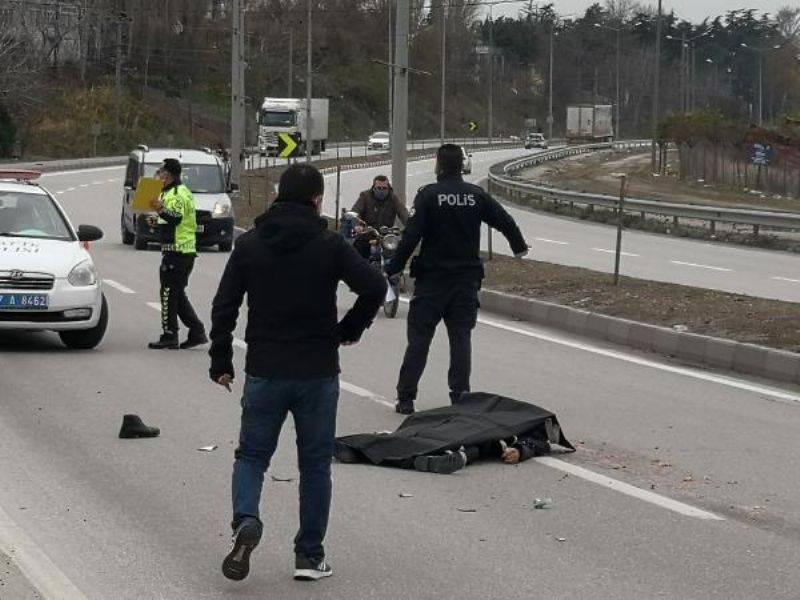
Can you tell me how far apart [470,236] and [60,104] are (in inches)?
3589

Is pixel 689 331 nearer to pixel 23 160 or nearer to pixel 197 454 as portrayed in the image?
pixel 197 454

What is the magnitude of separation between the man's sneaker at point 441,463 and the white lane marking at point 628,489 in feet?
1.89

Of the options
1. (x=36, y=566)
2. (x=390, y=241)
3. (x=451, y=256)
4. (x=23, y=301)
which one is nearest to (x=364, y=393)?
(x=451, y=256)

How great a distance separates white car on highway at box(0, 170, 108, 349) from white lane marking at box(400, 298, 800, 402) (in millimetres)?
4639

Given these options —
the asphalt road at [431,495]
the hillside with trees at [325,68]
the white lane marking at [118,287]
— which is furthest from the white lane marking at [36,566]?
the hillside with trees at [325,68]

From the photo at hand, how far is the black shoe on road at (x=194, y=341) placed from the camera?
15.4 meters

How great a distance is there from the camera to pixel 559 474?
9398 millimetres

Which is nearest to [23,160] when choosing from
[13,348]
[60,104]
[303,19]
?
[60,104]

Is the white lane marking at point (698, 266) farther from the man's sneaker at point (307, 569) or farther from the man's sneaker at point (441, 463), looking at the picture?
the man's sneaker at point (307, 569)

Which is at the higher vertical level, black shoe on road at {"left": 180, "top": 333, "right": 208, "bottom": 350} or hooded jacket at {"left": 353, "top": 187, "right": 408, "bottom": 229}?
hooded jacket at {"left": 353, "top": 187, "right": 408, "bottom": 229}

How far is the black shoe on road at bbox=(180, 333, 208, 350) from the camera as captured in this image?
1536cm

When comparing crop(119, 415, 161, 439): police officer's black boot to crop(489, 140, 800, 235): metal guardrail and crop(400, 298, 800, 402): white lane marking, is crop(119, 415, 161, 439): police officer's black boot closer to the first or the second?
crop(400, 298, 800, 402): white lane marking

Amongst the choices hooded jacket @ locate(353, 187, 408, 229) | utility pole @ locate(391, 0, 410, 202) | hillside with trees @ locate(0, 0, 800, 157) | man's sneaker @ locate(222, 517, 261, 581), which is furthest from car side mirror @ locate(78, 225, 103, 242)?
hillside with trees @ locate(0, 0, 800, 157)

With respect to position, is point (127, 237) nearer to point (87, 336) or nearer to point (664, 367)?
point (87, 336)
